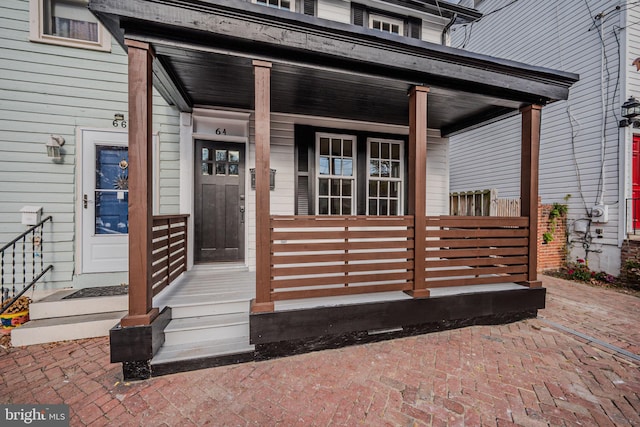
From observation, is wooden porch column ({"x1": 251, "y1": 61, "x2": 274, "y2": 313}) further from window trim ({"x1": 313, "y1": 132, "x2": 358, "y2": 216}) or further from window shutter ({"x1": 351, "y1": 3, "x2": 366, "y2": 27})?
window shutter ({"x1": 351, "y1": 3, "x2": 366, "y2": 27})

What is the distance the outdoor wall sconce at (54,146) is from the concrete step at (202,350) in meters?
3.32

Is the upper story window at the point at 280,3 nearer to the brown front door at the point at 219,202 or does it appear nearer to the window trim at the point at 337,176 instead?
the window trim at the point at 337,176

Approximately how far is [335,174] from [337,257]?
231 cm

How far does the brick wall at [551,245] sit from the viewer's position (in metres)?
5.95

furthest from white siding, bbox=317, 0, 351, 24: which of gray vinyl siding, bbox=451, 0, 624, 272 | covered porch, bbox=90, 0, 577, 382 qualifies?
gray vinyl siding, bbox=451, 0, 624, 272

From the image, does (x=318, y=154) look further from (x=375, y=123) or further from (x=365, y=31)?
(x=365, y=31)

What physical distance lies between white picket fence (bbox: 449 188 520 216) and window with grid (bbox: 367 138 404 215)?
66.5 inches

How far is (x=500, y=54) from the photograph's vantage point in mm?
7852

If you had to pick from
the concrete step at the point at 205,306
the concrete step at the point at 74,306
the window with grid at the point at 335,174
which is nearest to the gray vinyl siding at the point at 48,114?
the concrete step at the point at 74,306

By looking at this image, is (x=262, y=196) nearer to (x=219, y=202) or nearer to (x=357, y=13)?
(x=219, y=202)

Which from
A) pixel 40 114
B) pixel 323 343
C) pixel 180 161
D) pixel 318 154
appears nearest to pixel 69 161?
pixel 40 114

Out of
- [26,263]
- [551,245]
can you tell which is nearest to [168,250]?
[26,263]

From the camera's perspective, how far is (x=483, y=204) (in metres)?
5.32

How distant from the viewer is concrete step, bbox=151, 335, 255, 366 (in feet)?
7.62
